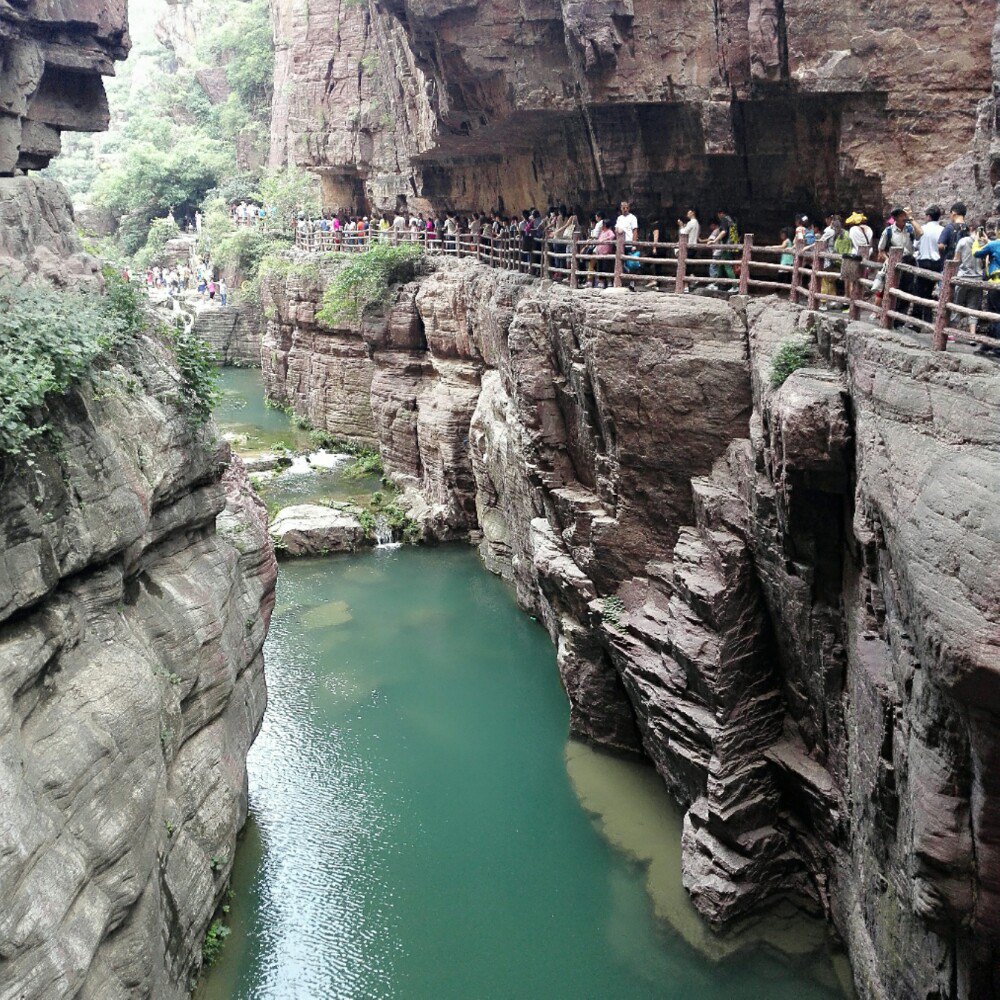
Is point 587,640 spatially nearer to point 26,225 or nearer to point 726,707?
point 726,707

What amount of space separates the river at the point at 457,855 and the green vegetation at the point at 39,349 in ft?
22.3

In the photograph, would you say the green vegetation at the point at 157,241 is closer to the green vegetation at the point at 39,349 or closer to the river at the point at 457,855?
the river at the point at 457,855

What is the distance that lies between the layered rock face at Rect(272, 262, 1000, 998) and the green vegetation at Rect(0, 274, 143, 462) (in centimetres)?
707

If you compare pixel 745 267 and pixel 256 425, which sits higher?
pixel 745 267

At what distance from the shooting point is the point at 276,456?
30.8 metres

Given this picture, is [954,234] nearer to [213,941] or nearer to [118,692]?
[118,692]

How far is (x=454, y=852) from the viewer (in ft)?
43.4

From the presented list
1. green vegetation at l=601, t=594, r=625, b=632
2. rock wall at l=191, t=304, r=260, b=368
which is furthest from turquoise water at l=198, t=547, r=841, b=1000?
rock wall at l=191, t=304, r=260, b=368

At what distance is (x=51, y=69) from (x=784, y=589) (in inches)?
472

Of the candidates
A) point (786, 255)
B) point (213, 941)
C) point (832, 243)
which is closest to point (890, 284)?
point (832, 243)

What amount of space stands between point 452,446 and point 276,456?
9.16 metres

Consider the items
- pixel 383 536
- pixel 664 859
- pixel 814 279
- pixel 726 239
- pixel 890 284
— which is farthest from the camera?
pixel 383 536

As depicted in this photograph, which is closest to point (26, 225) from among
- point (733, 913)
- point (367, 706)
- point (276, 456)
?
point (367, 706)

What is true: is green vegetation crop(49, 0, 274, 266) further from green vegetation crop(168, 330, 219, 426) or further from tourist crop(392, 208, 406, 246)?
green vegetation crop(168, 330, 219, 426)
